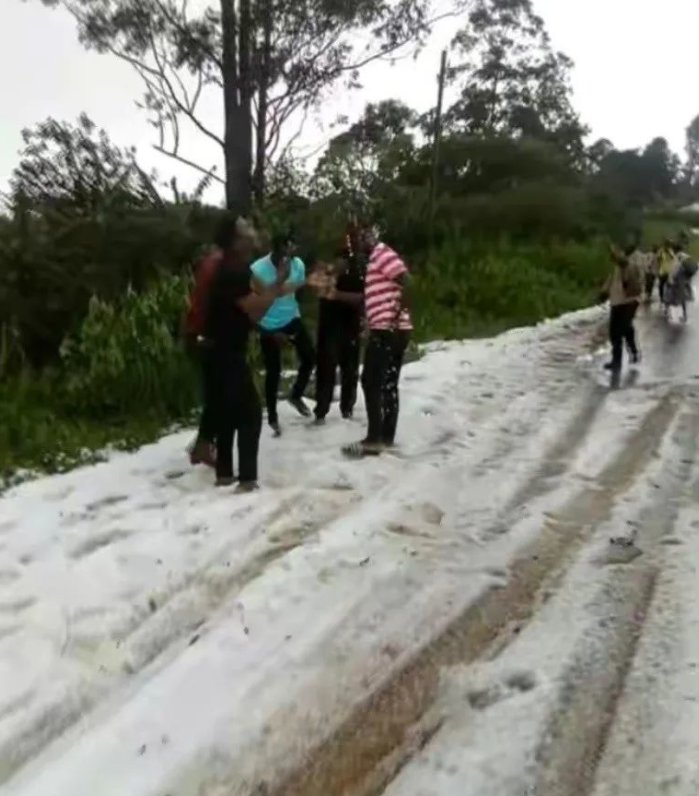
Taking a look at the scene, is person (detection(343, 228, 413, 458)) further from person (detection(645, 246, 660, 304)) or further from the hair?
person (detection(645, 246, 660, 304))

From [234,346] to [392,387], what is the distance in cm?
165

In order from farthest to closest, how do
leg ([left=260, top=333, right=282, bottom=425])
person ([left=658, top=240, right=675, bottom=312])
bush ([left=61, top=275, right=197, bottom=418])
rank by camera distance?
person ([left=658, top=240, right=675, bottom=312])
bush ([left=61, top=275, right=197, bottom=418])
leg ([left=260, top=333, right=282, bottom=425])

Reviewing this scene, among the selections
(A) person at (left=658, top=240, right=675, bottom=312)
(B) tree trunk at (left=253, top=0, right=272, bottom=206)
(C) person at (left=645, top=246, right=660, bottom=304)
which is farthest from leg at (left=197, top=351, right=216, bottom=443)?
(C) person at (left=645, top=246, right=660, bottom=304)

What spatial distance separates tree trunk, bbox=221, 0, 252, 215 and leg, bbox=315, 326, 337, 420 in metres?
10.5

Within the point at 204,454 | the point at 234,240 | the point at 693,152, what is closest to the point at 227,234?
the point at 234,240

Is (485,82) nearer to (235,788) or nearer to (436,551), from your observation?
(436,551)

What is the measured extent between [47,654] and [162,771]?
1.13 meters

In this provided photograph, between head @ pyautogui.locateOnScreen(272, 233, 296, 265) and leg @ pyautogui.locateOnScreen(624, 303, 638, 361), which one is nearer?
head @ pyautogui.locateOnScreen(272, 233, 296, 265)

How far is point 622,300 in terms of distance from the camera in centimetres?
1459

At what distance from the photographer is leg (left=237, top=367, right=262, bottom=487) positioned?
25.5 feet

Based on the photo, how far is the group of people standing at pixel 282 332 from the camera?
7.67 metres

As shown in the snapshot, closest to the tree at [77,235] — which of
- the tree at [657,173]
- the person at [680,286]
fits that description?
the person at [680,286]

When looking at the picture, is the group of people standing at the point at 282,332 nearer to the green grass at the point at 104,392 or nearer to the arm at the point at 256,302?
the arm at the point at 256,302

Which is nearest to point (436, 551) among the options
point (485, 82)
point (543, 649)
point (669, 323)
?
point (543, 649)
